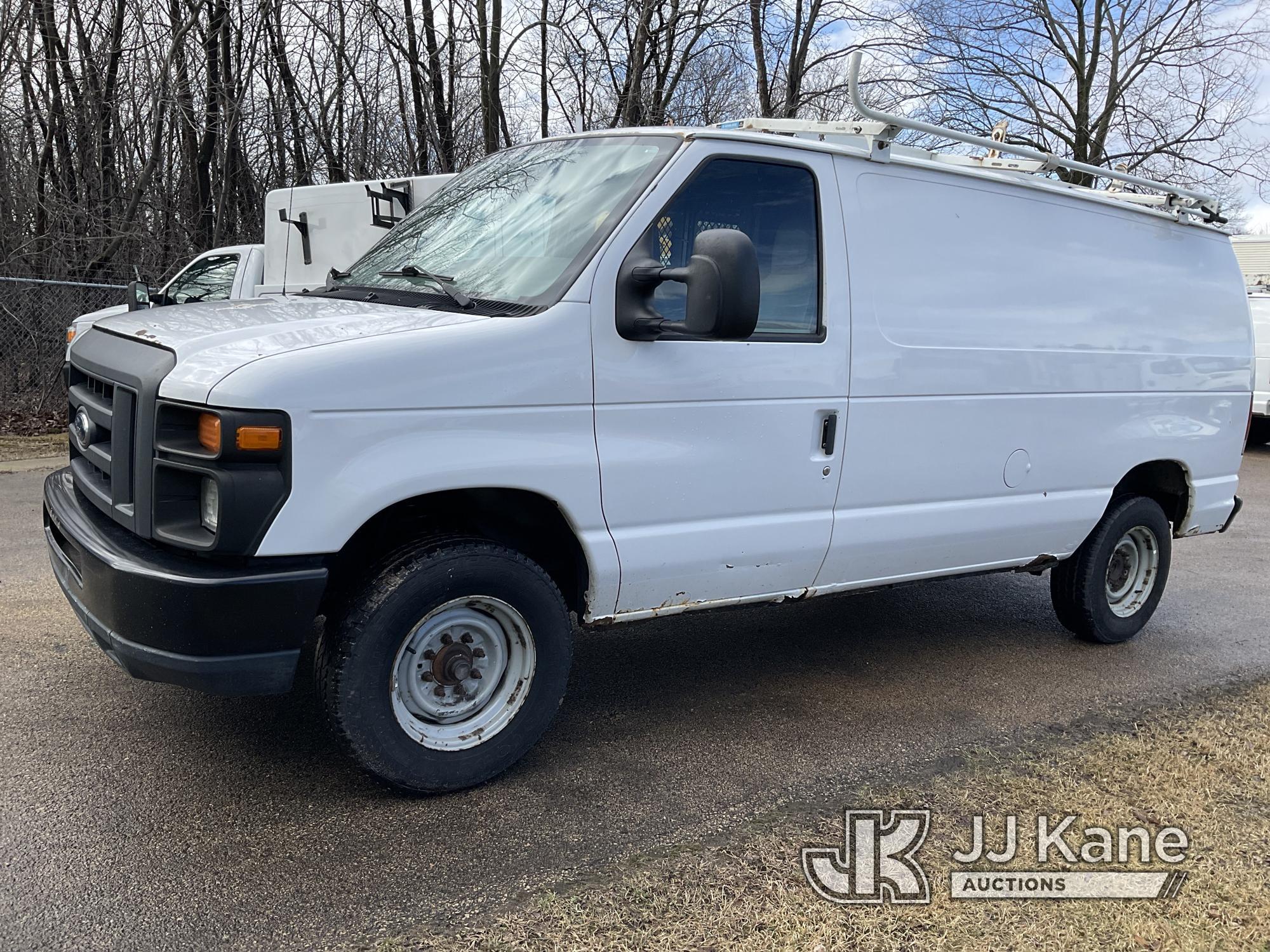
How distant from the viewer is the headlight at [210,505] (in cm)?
287

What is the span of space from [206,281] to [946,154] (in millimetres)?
8919

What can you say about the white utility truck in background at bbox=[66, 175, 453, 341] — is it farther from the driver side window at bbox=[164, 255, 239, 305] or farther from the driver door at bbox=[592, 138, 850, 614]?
the driver door at bbox=[592, 138, 850, 614]

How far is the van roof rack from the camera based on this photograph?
4.05 meters

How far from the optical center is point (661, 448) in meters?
3.60

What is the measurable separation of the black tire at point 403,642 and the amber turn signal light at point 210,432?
64 centimetres

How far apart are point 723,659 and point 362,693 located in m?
2.20

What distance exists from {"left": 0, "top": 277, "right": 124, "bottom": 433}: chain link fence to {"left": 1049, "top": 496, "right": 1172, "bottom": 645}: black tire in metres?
10.2

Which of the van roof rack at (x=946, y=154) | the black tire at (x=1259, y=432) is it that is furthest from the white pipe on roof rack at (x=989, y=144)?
the black tire at (x=1259, y=432)

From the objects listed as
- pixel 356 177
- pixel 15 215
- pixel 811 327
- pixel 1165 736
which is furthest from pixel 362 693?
pixel 356 177

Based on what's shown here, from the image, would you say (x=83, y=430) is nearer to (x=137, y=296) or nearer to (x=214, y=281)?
(x=137, y=296)

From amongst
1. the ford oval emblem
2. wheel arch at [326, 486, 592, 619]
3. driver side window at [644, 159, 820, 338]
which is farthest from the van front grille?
driver side window at [644, 159, 820, 338]

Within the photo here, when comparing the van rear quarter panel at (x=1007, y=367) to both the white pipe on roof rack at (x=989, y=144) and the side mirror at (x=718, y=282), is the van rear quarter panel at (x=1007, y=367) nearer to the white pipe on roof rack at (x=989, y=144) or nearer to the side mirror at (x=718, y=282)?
the white pipe on roof rack at (x=989, y=144)

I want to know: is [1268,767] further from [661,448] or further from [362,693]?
[362,693]

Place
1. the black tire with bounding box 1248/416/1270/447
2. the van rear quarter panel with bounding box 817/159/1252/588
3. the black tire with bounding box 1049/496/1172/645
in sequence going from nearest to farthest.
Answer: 1. the van rear quarter panel with bounding box 817/159/1252/588
2. the black tire with bounding box 1049/496/1172/645
3. the black tire with bounding box 1248/416/1270/447
